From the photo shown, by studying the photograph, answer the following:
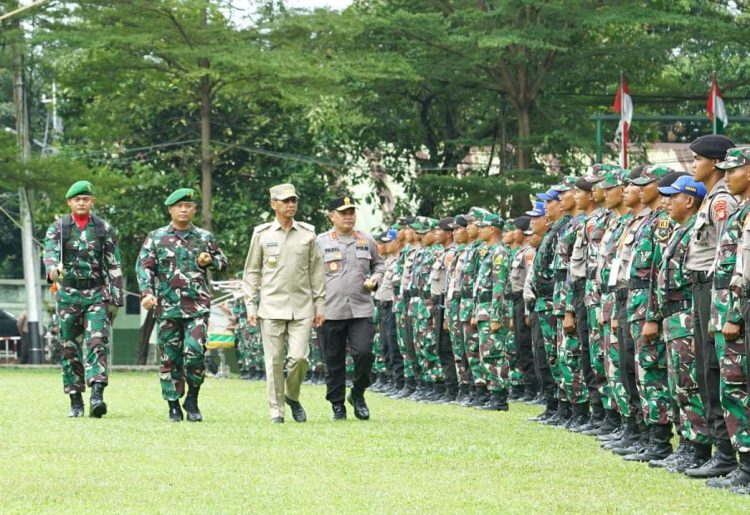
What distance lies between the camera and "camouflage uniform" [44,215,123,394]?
15562mm

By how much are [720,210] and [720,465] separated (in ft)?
5.22

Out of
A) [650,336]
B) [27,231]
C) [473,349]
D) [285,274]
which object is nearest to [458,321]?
Result: [473,349]

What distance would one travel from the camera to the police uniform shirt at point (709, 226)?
1000 cm

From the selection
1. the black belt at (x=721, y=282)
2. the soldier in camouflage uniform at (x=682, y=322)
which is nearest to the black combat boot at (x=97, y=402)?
the soldier in camouflage uniform at (x=682, y=322)

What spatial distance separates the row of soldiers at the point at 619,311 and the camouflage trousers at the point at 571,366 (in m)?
0.01

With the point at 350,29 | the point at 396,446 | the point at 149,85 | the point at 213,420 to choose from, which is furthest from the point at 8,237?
the point at 396,446

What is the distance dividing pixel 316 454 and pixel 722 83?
82.5ft

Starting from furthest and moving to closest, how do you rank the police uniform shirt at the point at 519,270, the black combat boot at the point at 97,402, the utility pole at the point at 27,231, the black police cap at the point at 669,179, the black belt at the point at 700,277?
the utility pole at the point at 27,231, the police uniform shirt at the point at 519,270, the black combat boot at the point at 97,402, the black police cap at the point at 669,179, the black belt at the point at 700,277

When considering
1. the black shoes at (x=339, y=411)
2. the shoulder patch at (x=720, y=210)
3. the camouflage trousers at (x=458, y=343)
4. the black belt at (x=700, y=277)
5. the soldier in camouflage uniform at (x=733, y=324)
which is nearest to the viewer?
the soldier in camouflage uniform at (x=733, y=324)

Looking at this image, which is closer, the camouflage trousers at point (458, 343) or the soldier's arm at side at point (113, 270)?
the soldier's arm at side at point (113, 270)

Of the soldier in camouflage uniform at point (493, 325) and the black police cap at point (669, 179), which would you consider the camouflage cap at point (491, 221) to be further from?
the black police cap at point (669, 179)

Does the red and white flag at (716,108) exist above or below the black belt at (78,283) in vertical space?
above

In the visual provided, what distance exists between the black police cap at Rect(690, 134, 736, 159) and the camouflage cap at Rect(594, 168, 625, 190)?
239 cm

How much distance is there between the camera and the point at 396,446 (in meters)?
12.4
